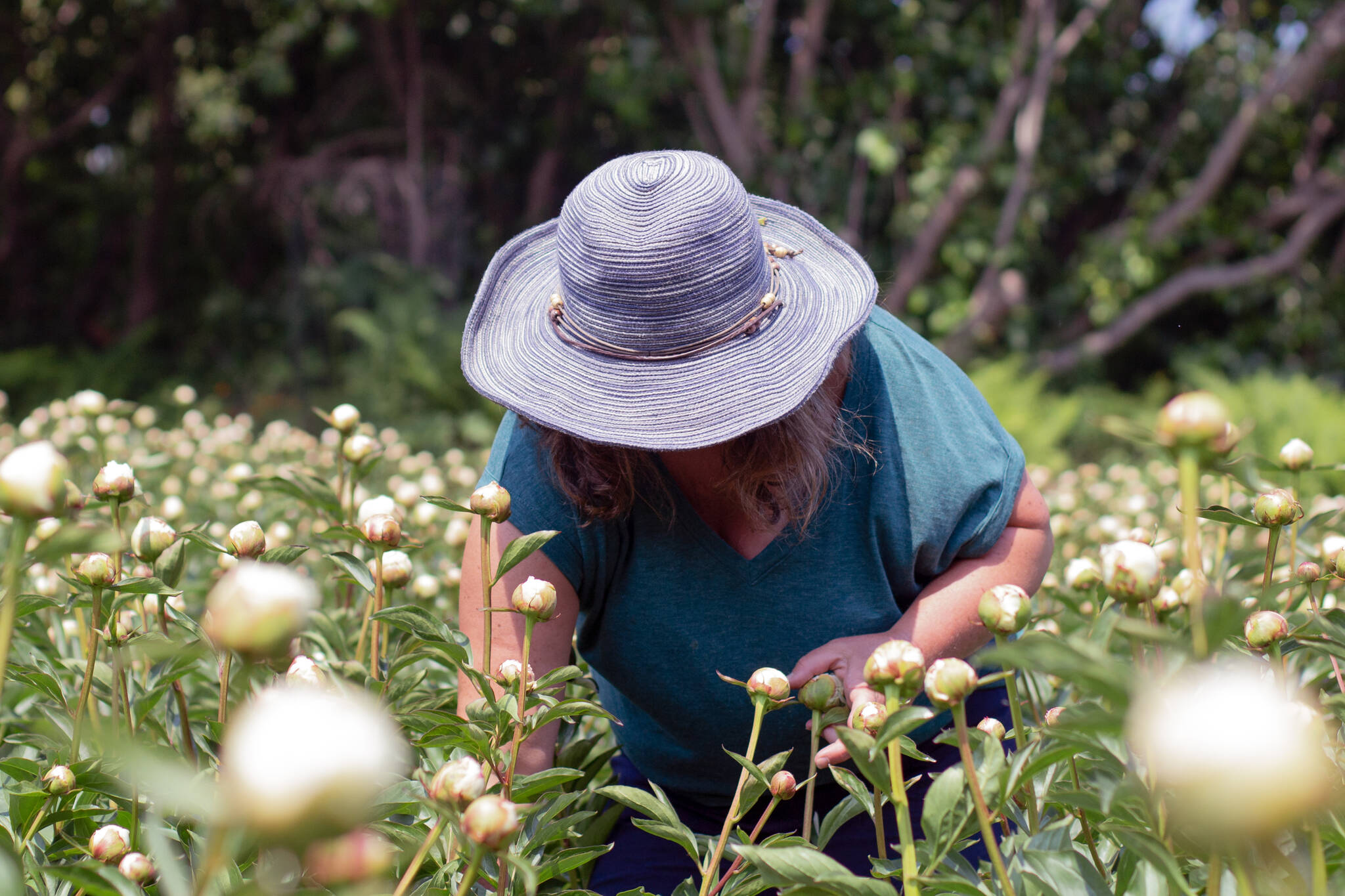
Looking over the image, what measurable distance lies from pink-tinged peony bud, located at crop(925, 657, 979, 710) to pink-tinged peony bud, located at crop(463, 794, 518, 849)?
0.20 m

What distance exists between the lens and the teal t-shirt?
1.05 m

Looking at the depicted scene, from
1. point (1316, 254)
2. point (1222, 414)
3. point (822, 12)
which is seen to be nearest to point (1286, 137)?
point (1316, 254)

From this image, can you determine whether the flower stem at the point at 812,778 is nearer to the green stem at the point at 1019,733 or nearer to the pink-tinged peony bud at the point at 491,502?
the green stem at the point at 1019,733

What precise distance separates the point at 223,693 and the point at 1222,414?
0.58 m

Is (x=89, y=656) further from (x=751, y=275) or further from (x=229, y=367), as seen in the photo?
(x=229, y=367)

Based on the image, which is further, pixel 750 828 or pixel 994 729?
pixel 750 828

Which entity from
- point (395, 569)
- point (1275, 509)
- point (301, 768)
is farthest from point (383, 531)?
point (1275, 509)

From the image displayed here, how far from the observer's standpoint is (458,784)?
0.48 meters

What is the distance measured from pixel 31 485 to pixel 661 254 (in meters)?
0.56

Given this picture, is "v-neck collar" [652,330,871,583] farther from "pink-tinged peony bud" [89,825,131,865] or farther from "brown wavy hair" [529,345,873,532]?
"pink-tinged peony bud" [89,825,131,865]

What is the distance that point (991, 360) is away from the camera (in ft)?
19.2

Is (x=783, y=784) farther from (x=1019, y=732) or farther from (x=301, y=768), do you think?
(x=301, y=768)

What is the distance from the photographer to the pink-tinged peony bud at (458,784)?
1.56 ft

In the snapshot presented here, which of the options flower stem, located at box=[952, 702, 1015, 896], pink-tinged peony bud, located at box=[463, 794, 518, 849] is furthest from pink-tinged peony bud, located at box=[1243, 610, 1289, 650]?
pink-tinged peony bud, located at box=[463, 794, 518, 849]
